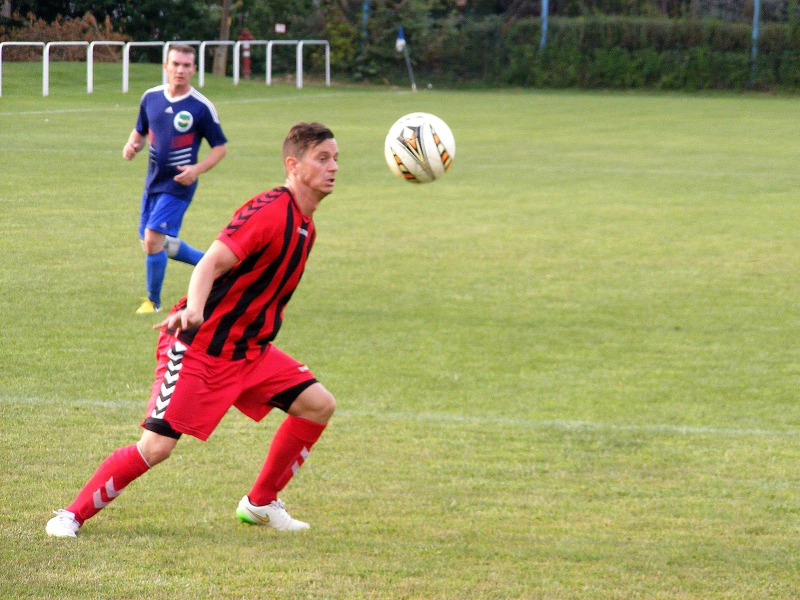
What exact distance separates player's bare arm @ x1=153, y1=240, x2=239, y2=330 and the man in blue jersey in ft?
15.2

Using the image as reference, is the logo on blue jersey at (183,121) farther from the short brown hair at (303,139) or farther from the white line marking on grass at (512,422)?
the short brown hair at (303,139)

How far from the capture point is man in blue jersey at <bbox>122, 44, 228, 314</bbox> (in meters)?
8.88

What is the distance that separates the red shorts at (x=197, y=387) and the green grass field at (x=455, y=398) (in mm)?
479

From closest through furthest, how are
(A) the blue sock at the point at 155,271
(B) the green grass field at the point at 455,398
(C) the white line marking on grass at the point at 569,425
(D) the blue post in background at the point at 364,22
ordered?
(B) the green grass field at the point at 455,398 < (C) the white line marking on grass at the point at 569,425 < (A) the blue sock at the point at 155,271 < (D) the blue post in background at the point at 364,22

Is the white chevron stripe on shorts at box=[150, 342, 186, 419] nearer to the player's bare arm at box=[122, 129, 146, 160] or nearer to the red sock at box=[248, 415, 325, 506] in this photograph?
the red sock at box=[248, 415, 325, 506]

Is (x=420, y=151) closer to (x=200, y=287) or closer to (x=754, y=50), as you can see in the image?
(x=200, y=287)

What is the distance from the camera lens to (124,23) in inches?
1626

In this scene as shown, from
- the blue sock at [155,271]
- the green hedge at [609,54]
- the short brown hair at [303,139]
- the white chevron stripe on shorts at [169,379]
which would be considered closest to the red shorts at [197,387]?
the white chevron stripe on shorts at [169,379]

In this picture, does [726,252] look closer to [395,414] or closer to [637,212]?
[637,212]

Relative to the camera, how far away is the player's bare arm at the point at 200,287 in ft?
13.9

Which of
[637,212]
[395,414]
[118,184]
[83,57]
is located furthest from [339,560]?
[83,57]

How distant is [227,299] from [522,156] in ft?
52.6

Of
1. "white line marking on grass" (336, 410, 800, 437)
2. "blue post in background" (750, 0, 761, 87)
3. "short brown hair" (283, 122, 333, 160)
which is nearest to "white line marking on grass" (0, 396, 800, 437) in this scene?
"white line marking on grass" (336, 410, 800, 437)

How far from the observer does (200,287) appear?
4242 millimetres
